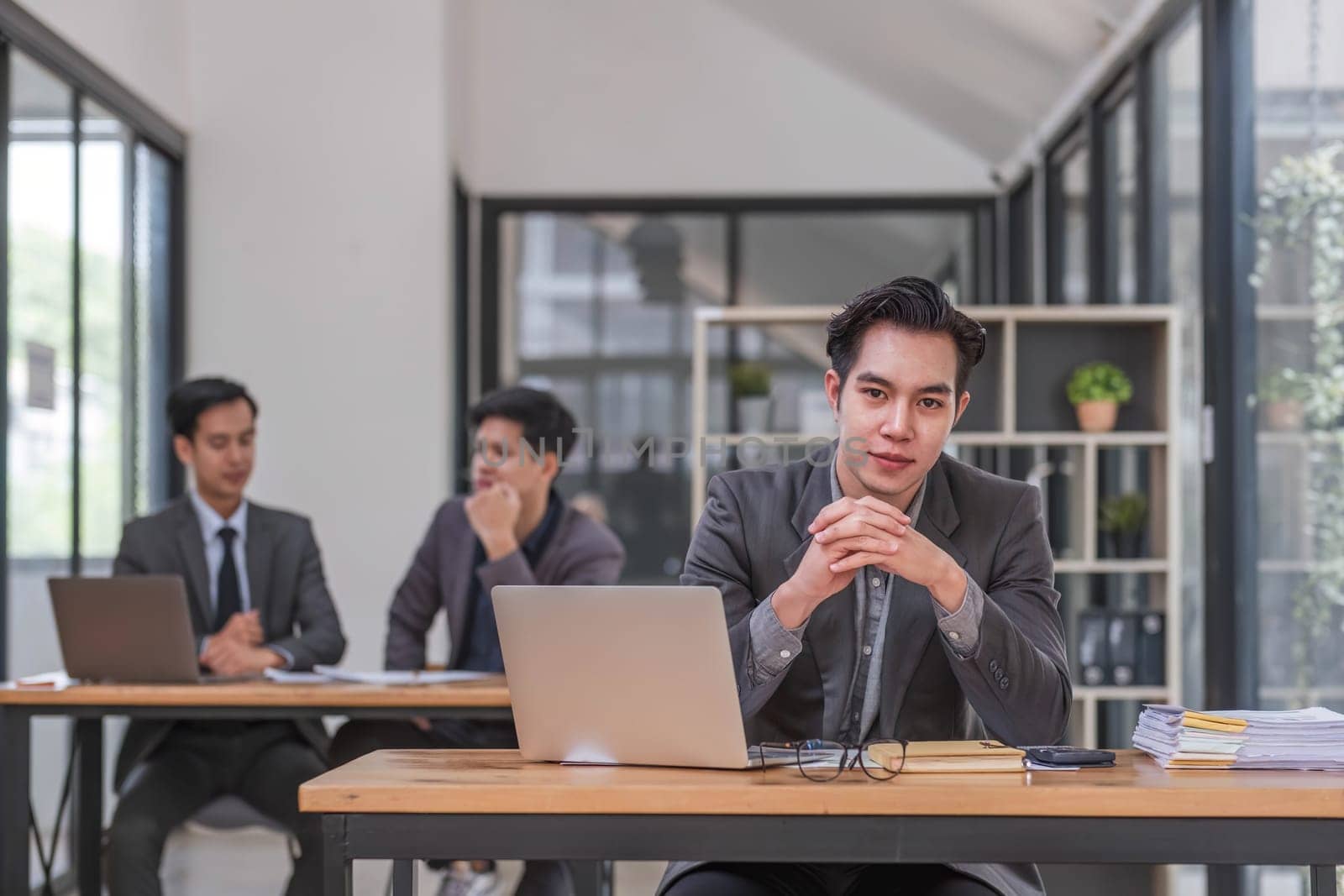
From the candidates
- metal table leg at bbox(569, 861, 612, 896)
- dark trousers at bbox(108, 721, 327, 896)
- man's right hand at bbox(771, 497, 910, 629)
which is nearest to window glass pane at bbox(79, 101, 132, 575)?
dark trousers at bbox(108, 721, 327, 896)

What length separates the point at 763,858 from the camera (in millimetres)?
1763

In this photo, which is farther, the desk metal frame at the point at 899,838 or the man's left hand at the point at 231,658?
the man's left hand at the point at 231,658

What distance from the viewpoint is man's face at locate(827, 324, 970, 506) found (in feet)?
7.19

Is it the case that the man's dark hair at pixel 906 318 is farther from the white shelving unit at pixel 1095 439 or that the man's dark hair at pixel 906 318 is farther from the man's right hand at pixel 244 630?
the white shelving unit at pixel 1095 439

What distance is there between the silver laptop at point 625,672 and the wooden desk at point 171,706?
127cm

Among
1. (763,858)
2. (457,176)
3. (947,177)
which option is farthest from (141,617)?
(947,177)

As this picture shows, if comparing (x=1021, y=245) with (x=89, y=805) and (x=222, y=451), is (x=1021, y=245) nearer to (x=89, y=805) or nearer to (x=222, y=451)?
(x=222, y=451)

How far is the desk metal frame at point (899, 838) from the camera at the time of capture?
1747 millimetres

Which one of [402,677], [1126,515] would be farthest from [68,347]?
[1126,515]

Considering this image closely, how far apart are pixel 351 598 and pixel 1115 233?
124 inches

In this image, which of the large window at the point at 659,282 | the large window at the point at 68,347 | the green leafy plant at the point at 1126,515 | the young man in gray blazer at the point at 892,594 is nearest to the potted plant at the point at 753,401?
the green leafy plant at the point at 1126,515

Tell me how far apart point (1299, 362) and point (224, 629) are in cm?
263

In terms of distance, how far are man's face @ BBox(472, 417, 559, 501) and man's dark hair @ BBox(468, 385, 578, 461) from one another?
1cm

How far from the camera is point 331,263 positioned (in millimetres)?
5969
